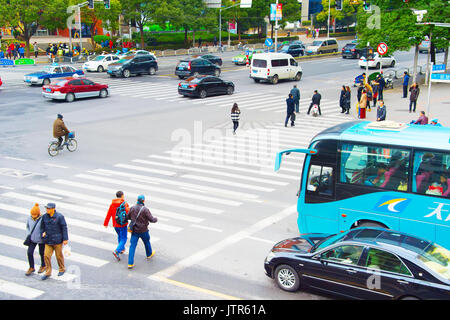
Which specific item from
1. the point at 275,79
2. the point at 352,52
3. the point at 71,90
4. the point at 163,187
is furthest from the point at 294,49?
the point at 163,187

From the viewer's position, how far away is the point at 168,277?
10125 mm

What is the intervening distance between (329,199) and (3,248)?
7422 millimetres

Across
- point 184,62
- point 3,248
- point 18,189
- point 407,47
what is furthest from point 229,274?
point 184,62

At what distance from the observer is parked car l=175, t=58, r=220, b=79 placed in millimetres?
41906

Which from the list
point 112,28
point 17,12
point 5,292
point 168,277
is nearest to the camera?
point 5,292

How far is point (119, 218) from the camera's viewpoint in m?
10.7

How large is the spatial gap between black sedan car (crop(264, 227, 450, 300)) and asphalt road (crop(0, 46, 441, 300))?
507 mm

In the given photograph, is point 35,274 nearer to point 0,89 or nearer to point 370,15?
point 0,89

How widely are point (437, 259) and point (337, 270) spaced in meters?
1.68

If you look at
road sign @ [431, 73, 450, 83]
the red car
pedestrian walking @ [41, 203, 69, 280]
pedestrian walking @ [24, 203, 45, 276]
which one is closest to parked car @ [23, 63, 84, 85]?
the red car

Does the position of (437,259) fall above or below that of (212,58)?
below

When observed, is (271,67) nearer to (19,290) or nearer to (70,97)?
(70,97)

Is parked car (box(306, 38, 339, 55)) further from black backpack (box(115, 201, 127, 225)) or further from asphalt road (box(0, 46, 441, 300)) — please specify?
black backpack (box(115, 201, 127, 225))

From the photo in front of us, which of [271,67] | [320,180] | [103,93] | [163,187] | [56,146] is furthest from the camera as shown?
→ [271,67]
